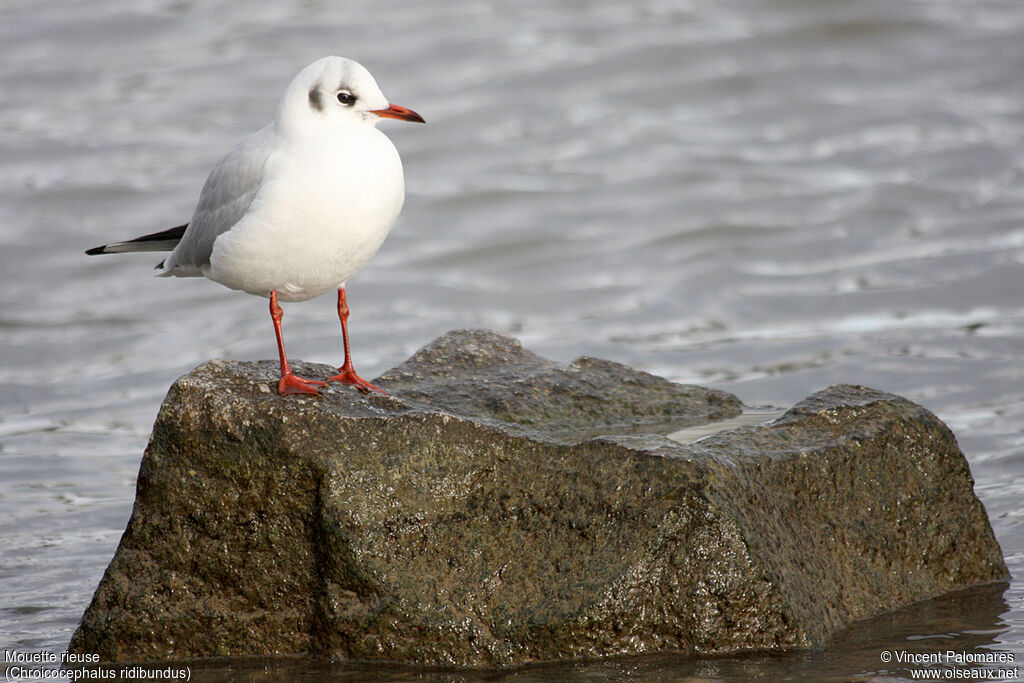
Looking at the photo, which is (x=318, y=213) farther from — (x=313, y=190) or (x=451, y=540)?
Answer: (x=451, y=540)

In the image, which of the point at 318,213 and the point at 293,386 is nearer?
the point at 318,213

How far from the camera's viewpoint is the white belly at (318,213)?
16.1 feet

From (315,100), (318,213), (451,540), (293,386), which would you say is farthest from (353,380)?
(315,100)

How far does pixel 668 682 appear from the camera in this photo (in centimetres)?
460

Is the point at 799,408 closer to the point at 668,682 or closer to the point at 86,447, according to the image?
Result: the point at 668,682

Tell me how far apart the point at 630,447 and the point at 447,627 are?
97 cm

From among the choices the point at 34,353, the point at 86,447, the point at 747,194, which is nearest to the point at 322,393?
the point at 86,447

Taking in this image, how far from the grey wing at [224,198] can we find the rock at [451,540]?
1.94 feet

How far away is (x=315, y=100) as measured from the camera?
5.01 metres

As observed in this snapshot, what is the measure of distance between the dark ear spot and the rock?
110 centimetres

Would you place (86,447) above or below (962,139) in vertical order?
below

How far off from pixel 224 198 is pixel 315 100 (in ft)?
2.00

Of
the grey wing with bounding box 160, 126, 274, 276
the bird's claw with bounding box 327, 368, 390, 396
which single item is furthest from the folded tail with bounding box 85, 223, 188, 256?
the bird's claw with bounding box 327, 368, 390, 396

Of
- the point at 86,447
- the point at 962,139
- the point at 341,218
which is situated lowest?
the point at 86,447
